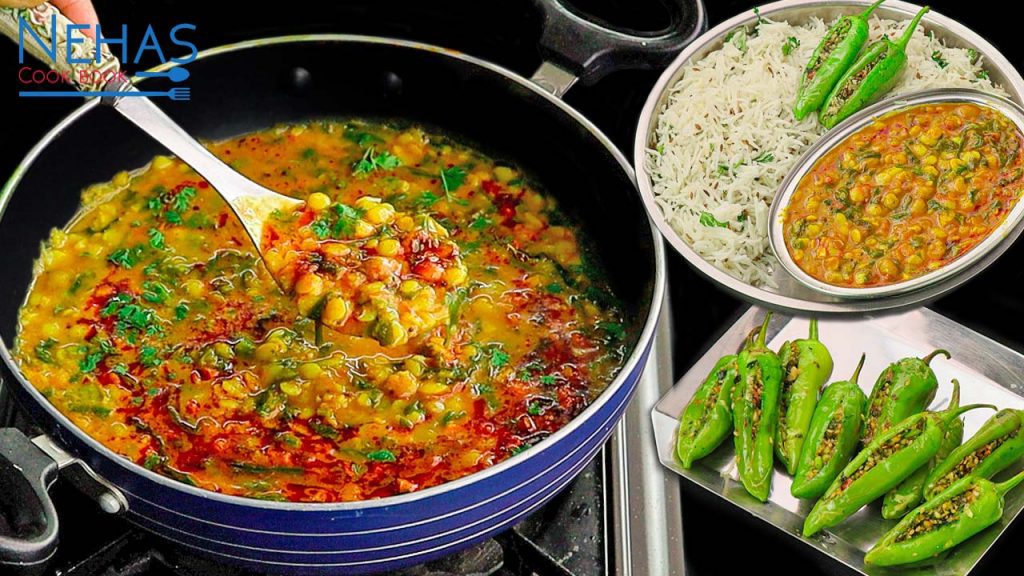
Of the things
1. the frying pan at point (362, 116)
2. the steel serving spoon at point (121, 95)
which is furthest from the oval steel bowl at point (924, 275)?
the steel serving spoon at point (121, 95)

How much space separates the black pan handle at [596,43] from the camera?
7.88ft

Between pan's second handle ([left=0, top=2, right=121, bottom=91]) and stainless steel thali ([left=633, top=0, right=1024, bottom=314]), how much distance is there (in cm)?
116

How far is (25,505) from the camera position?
1.64m

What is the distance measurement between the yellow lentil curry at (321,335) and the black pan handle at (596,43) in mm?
345

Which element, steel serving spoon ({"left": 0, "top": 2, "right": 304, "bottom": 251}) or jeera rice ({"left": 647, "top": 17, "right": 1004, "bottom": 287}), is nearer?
steel serving spoon ({"left": 0, "top": 2, "right": 304, "bottom": 251})

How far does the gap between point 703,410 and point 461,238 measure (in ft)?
2.10

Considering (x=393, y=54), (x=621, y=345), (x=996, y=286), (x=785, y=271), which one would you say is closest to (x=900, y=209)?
(x=785, y=271)

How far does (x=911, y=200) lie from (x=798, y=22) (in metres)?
0.65

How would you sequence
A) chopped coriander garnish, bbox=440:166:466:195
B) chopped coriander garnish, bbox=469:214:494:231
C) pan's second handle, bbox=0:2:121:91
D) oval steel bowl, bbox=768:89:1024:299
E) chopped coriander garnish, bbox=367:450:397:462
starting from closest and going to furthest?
chopped coriander garnish, bbox=367:450:397:462, pan's second handle, bbox=0:2:121:91, oval steel bowl, bbox=768:89:1024:299, chopped coriander garnish, bbox=469:214:494:231, chopped coriander garnish, bbox=440:166:466:195

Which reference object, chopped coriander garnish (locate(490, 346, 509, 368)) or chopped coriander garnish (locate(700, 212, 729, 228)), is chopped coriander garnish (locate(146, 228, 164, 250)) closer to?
chopped coriander garnish (locate(490, 346, 509, 368))

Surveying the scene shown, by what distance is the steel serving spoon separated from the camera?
6.79 feet

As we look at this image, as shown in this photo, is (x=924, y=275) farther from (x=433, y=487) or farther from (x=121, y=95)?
(x=121, y=95)

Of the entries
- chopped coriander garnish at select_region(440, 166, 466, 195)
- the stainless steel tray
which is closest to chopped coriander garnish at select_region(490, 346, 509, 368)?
the stainless steel tray

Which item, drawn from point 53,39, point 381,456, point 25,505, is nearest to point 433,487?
point 381,456
